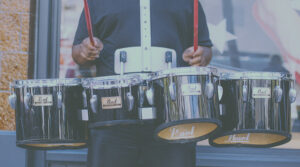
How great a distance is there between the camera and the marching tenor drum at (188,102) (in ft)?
4.88

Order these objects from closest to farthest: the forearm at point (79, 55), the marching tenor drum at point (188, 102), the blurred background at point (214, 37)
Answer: the marching tenor drum at point (188, 102), the forearm at point (79, 55), the blurred background at point (214, 37)

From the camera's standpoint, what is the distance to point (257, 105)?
64.7 inches

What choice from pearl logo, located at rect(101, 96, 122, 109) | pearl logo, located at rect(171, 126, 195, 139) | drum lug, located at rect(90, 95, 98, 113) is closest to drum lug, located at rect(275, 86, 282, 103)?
pearl logo, located at rect(171, 126, 195, 139)

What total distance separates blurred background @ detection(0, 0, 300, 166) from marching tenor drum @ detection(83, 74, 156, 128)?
1311 millimetres

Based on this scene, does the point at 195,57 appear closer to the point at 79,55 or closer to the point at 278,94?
the point at 278,94

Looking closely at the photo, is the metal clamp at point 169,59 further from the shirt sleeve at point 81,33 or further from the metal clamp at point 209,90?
the shirt sleeve at point 81,33

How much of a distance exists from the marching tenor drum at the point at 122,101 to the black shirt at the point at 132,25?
0.28 m

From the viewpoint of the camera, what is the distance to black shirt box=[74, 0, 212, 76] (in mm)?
1855

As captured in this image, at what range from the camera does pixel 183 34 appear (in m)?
1.98

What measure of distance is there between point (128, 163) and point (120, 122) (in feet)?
0.95

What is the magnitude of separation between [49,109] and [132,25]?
0.61 m

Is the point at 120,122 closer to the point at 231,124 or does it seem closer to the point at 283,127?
the point at 231,124

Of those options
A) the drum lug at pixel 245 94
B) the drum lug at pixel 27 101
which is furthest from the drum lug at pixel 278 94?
the drum lug at pixel 27 101

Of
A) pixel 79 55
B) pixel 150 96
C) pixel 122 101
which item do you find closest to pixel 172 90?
pixel 150 96
